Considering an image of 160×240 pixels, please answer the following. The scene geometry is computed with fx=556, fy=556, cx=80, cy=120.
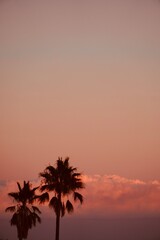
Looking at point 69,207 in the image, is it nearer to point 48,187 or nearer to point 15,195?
point 48,187

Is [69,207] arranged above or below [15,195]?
below

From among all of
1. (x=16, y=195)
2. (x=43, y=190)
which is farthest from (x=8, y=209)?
(x=43, y=190)

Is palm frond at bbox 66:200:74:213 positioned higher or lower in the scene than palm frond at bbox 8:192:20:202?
lower

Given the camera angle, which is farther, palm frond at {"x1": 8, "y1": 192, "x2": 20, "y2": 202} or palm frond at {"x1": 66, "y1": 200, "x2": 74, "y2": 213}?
palm frond at {"x1": 8, "y1": 192, "x2": 20, "y2": 202}

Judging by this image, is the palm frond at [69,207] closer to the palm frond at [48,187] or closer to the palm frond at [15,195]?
the palm frond at [48,187]

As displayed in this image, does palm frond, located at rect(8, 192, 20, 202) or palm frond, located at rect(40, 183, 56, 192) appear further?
palm frond, located at rect(8, 192, 20, 202)

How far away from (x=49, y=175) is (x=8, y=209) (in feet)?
28.6

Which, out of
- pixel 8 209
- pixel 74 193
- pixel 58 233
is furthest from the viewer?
pixel 8 209

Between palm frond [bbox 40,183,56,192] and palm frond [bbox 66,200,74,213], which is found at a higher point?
palm frond [bbox 40,183,56,192]

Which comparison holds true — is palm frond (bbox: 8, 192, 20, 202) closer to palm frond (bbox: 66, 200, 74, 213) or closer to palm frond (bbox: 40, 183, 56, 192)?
palm frond (bbox: 40, 183, 56, 192)

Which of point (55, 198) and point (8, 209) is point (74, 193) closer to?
point (55, 198)

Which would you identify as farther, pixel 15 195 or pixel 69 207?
pixel 15 195

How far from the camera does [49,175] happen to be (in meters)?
68.1

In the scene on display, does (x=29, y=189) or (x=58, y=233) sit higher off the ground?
(x=29, y=189)
